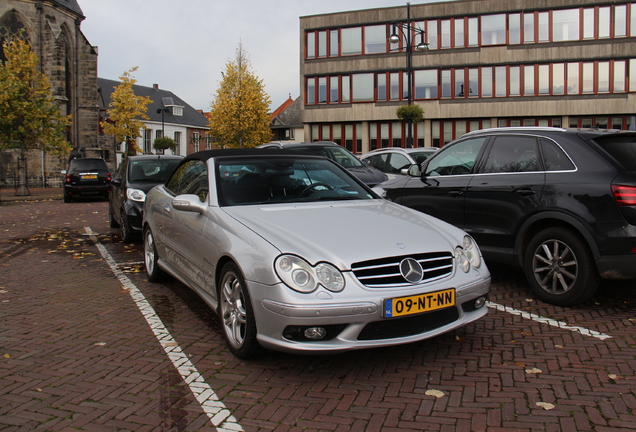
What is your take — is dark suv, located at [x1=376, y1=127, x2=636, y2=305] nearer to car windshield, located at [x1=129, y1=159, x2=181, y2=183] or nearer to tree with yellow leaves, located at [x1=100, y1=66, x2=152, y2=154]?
car windshield, located at [x1=129, y1=159, x2=181, y2=183]

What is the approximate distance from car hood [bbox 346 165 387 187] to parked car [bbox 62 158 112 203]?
1290cm

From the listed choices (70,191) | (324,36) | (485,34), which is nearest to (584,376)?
(70,191)

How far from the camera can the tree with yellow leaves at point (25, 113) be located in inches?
984

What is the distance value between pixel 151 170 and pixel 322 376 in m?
7.62

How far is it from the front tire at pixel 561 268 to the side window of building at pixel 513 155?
0.75 meters

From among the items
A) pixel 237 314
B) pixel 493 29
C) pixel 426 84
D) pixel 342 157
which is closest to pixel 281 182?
pixel 237 314

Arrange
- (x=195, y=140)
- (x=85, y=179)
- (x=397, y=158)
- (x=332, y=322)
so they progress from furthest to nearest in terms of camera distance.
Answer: (x=195, y=140)
(x=85, y=179)
(x=397, y=158)
(x=332, y=322)

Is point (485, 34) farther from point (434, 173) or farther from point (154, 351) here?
point (154, 351)

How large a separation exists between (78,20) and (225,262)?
39794 mm

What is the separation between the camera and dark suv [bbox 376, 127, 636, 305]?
479 centimetres

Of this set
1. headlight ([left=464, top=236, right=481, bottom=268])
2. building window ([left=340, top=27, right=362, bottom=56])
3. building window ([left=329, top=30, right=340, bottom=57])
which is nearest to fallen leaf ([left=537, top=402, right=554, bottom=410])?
headlight ([left=464, top=236, right=481, bottom=268])

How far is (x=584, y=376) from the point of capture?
3645 mm

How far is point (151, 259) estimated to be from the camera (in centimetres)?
659

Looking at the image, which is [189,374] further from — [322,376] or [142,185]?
[142,185]
